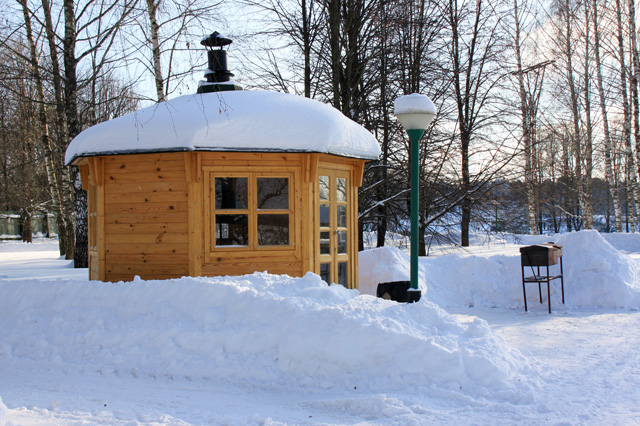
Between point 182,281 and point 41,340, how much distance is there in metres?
1.70

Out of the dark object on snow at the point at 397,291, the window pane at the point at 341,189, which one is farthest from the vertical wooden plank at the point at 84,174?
the dark object on snow at the point at 397,291

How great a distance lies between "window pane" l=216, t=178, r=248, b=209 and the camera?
845cm

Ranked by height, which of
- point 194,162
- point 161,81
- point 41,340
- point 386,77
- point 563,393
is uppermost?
point 386,77

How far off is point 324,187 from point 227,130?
73.6 inches

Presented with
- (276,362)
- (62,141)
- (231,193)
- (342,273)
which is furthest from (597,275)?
(62,141)

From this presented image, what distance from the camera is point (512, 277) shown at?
499 inches

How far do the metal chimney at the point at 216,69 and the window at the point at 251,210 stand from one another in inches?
100

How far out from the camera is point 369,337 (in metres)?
5.70

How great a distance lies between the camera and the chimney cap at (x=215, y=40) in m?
10.1

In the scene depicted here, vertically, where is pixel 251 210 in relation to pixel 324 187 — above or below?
below

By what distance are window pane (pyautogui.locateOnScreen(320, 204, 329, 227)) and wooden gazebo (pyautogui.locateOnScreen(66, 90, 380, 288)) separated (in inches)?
10.0

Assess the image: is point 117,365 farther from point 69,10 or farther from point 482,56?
point 482,56

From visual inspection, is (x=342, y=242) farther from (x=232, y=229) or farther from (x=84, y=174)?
(x=84, y=174)

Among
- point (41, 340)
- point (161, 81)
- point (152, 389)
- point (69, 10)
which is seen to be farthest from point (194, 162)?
point (69, 10)
